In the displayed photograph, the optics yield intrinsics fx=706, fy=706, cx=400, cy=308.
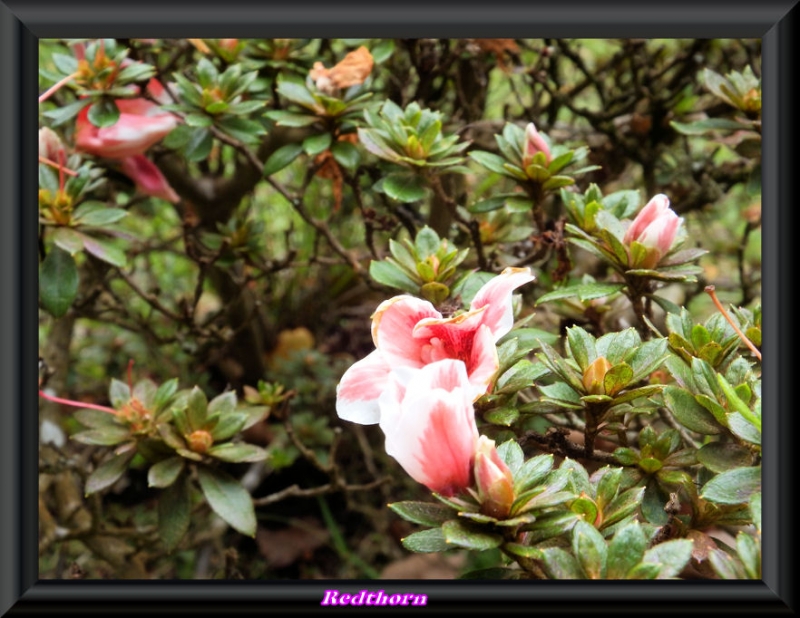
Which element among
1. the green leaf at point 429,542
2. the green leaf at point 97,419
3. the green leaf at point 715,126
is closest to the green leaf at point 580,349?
the green leaf at point 429,542

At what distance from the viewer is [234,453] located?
965 millimetres

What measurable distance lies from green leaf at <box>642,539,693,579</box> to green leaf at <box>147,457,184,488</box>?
0.63 m

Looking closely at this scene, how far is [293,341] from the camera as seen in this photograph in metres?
1.95

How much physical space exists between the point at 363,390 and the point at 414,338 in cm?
7

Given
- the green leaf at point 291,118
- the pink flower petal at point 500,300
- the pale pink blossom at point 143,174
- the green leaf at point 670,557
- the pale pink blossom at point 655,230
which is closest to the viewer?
the green leaf at point 670,557

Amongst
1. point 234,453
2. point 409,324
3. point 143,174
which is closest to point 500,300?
point 409,324

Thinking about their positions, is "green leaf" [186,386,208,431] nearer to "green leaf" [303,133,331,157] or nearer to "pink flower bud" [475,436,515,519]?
"green leaf" [303,133,331,157]

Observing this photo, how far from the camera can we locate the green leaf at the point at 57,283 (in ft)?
3.52

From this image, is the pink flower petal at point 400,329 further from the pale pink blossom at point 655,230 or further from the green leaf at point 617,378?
the pale pink blossom at point 655,230

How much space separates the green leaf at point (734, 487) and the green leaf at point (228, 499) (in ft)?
1.93

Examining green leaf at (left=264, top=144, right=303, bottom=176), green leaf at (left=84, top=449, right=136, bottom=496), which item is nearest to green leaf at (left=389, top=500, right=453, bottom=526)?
green leaf at (left=84, top=449, right=136, bottom=496)

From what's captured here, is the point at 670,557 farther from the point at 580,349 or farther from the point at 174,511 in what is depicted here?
the point at 174,511

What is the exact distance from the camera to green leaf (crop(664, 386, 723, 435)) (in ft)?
2.16

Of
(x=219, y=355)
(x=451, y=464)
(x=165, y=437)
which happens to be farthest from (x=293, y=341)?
(x=451, y=464)
